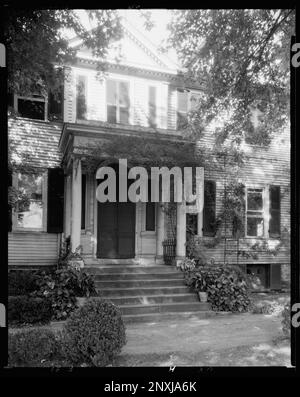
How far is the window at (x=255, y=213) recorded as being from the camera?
10.8 metres

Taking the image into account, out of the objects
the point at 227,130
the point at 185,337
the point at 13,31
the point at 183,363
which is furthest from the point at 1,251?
the point at 227,130

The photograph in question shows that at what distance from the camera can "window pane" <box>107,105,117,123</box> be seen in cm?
958

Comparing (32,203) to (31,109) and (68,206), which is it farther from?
(31,109)

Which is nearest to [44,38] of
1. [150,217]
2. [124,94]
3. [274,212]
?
[124,94]

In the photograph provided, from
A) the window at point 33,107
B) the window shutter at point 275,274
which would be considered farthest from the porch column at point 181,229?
the window at point 33,107

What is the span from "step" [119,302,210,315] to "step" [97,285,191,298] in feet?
1.23

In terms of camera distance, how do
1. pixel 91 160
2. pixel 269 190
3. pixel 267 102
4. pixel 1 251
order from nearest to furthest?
pixel 1 251
pixel 267 102
pixel 91 160
pixel 269 190

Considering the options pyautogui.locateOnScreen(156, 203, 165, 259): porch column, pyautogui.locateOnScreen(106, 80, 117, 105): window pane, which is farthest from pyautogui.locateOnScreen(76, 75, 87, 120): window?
pyautogui.locateOnScreen(156, 203, 165, 259): porch column

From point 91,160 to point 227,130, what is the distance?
2994 millimetres

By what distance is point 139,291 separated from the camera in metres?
7.89

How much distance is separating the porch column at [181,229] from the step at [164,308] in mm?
1600

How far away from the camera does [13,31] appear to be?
4.67 meters

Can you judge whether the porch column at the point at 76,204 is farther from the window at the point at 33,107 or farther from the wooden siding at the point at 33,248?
the window at the point at 33,107
